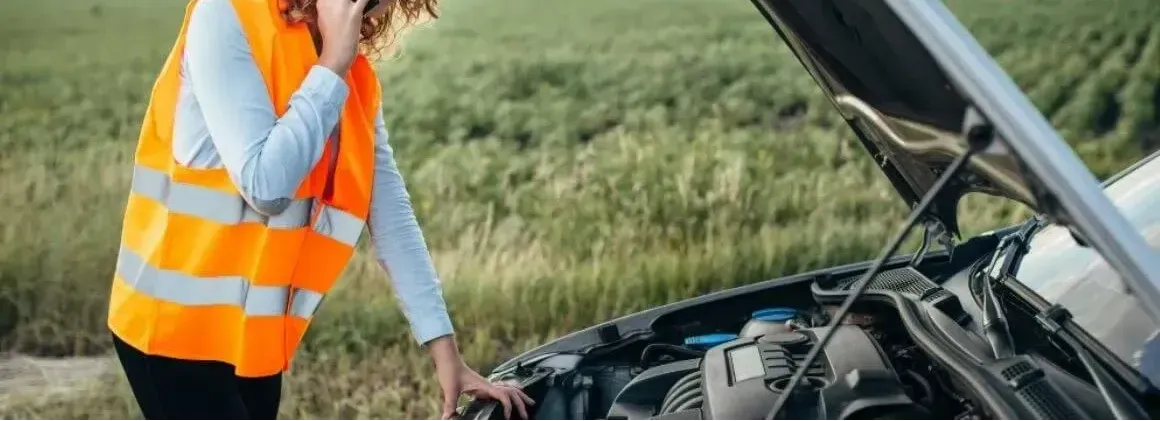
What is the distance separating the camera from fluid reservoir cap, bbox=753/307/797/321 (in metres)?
2.36

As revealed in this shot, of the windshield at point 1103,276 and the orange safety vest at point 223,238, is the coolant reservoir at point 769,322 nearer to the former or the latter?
the windshield at point 1103,276

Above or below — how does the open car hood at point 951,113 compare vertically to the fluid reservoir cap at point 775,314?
above

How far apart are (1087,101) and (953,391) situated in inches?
122

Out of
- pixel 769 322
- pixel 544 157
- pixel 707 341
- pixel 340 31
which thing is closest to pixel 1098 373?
pixel 769 322

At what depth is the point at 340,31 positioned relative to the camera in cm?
169

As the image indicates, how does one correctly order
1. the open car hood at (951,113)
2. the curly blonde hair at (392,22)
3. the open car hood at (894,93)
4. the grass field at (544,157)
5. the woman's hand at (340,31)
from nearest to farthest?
the open car hood at (951,113)
the open car hood at (894,93)
the woman's hand at (340,31)
the curly blonde hair at (392,22)
the grass field at (544,157)

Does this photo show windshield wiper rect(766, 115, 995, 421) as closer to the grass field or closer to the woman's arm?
the woman's arm

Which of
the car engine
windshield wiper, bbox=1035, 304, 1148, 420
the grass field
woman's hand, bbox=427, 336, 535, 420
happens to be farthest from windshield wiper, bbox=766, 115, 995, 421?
the grass field

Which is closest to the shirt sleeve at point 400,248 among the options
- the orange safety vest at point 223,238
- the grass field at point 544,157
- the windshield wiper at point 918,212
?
the orange safety vest at point 223,238

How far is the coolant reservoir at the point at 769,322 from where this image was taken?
2.27m

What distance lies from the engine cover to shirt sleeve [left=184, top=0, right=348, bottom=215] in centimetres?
67

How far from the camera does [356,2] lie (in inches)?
66.1

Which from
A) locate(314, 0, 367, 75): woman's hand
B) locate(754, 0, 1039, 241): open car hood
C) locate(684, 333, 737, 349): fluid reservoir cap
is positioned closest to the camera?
locate(754, 0, 1039, 241): open car hood

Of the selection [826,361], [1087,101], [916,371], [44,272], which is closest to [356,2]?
[826,361]
